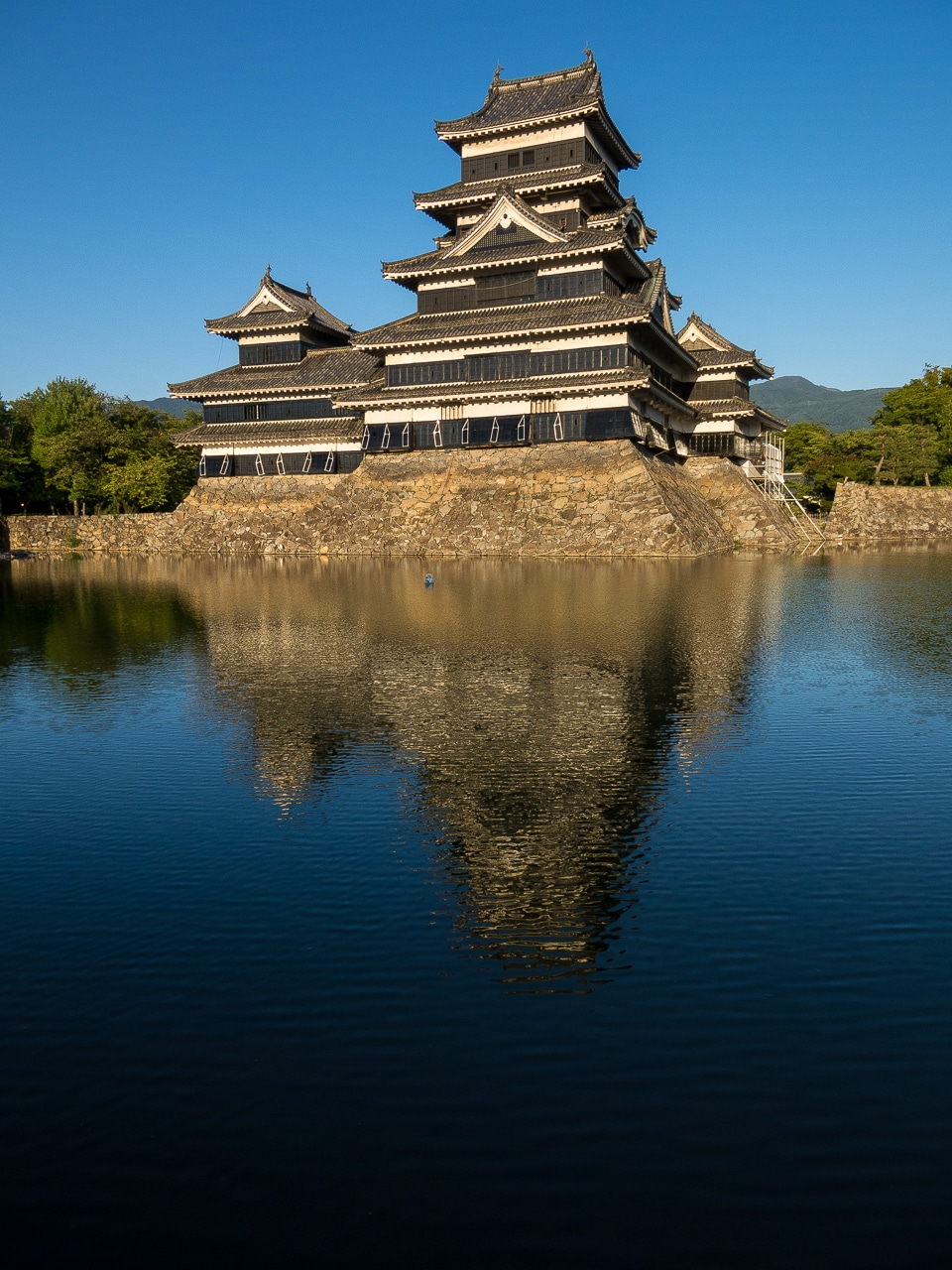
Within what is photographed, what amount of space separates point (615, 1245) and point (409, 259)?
62722 millimetres

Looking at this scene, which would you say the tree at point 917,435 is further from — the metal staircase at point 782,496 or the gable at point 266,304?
the gable at point 266,304

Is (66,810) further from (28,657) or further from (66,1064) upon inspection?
(28,657)

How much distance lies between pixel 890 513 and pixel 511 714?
69636 mm

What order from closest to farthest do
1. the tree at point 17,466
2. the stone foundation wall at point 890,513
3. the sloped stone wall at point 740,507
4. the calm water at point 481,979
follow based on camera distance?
the calm water at point 481,979
the sloped stone wall at point 740,507
the stone foundation wall at point 890,513
the tree at point 17,466

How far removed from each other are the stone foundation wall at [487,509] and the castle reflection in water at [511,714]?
60.7ft

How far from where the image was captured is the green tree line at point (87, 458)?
7681 centimetres

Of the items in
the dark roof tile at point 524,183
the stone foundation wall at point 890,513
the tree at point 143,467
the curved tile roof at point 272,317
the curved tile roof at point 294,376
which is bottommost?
the stone foundation wall at point 890,513

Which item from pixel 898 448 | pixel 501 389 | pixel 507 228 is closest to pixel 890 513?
pixel 898 448

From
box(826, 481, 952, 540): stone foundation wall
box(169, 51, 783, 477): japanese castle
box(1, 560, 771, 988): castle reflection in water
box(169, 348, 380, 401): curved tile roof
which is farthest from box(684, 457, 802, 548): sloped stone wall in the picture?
box(1, 560, 771, 988): castle reflection in water

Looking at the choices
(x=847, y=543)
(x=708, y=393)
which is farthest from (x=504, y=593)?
(x=847, y=543)

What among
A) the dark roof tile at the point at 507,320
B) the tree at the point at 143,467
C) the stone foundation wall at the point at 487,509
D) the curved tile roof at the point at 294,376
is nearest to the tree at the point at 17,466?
the tree at the point at 143,467

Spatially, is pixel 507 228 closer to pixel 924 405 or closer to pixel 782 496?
pixel 782 496

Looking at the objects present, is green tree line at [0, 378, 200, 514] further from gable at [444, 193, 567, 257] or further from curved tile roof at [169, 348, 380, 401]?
gable at [444, 193, 567, 257]

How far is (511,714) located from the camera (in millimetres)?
15312
